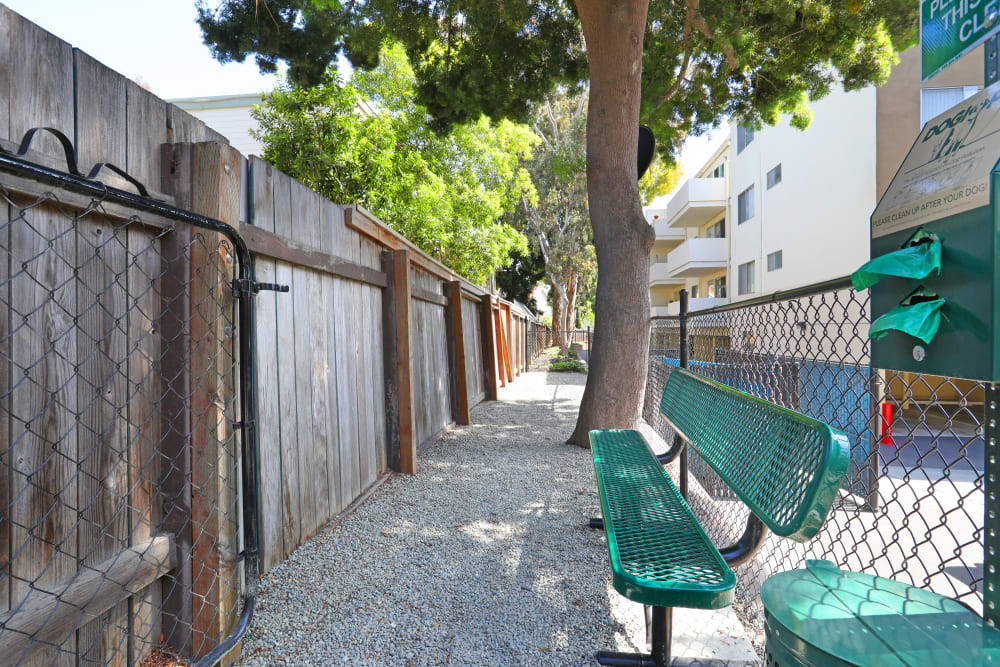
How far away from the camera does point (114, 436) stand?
188cm

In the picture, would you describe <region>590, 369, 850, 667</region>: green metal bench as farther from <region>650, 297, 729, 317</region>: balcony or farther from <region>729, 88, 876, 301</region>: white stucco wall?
<region>650, 297, 729, 317</region>: balcony

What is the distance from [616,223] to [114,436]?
16.7ft

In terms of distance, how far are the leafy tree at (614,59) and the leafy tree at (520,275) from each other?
20740 millimetres

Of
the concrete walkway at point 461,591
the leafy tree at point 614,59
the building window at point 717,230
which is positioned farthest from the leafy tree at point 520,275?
the concrete walkway at point 461,591

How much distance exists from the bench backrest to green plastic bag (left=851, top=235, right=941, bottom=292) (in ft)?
1.35

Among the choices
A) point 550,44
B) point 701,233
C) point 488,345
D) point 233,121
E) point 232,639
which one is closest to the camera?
point 232,639

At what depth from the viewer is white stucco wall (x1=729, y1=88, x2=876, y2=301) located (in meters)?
12.5

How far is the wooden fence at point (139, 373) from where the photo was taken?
1.58 meters

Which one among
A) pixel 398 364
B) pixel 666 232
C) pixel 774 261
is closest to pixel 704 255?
pixel 774 261

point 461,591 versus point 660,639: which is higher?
point 660,639

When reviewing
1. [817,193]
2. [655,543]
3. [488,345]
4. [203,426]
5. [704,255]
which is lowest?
[655,543]

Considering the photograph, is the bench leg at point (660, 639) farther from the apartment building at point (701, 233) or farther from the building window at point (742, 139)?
the building window at point (742, 139)

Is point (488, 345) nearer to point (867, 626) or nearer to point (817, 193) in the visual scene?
point (867, 626)

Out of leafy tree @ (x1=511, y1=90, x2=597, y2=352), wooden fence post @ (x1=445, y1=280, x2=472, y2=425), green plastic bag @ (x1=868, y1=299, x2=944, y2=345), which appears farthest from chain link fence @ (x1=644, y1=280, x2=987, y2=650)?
leafy tree @ (x1=511, y1=90, x2=597, y2=352)
